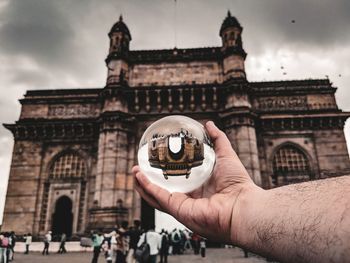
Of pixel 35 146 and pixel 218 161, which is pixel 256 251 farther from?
pixel 35 146

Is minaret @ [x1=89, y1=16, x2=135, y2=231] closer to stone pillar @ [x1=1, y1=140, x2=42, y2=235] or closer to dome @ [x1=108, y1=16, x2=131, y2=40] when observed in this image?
dome @ [x1=108, y1=16, x2=131, y2=40]

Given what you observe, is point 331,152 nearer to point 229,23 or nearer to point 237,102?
point 237,102

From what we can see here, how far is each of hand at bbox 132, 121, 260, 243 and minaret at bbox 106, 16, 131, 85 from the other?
1804cm

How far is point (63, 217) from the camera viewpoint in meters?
19.7

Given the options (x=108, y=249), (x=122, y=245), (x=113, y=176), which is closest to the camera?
(x=122, y=245)

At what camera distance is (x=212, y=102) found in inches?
772

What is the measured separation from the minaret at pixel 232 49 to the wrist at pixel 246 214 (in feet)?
60.4

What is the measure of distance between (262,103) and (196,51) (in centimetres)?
619

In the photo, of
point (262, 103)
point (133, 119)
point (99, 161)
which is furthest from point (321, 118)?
point (99, 161)

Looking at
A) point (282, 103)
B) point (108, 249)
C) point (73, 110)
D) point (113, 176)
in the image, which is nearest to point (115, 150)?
point (113, 176)

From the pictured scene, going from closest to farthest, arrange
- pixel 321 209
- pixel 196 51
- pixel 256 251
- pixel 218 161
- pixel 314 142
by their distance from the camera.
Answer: pixel 321 209 < pixel 256 251 < pixel 218 161 < pixel 314 142 < pixel 196 51

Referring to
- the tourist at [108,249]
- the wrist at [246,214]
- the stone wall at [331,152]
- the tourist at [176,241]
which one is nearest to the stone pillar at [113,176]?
the tourist at [176,241]

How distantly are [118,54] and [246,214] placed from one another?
20.0 m

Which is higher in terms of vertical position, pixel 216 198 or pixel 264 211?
pixel 216 198
